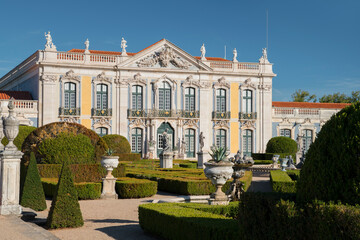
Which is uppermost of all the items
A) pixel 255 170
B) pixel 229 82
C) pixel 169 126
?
pixel 229 82

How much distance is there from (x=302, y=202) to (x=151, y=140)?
26756mm

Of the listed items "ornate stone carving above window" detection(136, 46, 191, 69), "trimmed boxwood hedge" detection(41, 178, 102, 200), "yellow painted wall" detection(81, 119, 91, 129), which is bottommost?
"trimmed boxwood hedge" detection(41, 178, 102, 200)

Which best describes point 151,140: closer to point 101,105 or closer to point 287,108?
point 101,105

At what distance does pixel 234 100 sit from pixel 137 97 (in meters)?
7.10

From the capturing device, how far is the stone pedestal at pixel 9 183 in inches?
373

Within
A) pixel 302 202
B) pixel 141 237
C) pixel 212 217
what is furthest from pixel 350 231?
pixel 141 237

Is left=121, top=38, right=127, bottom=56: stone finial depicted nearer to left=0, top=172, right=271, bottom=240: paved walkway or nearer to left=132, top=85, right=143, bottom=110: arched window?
left=132, top=85, right=143, bottom=110: arched window

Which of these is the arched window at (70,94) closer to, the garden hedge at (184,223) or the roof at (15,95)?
the roof at (15,95)

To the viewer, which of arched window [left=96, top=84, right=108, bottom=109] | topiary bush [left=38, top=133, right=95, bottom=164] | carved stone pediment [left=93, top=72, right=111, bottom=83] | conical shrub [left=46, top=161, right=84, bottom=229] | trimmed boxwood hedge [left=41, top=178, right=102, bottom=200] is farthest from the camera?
arched window [left=96, top=84, right=108, bottom=109]

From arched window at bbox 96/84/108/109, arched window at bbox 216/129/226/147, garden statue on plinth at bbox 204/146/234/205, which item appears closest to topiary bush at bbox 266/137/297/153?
arched window at bbox 216/129/226/147

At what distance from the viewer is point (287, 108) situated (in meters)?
34.7

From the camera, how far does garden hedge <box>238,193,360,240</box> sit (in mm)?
4086

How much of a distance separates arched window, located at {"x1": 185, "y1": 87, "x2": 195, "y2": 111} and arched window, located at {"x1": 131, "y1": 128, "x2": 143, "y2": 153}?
378 centimetres

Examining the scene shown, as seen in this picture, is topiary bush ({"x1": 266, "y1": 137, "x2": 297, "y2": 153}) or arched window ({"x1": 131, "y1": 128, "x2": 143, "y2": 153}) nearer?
topiary bush ({"x1": 266, "y1": 137, "x2": 297, "y2": 153})
